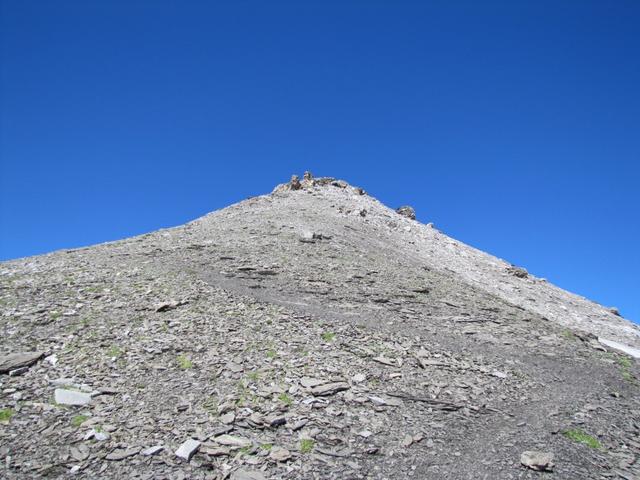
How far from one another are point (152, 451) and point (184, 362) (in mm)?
3704

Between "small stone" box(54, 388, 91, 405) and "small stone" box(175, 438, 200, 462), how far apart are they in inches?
127

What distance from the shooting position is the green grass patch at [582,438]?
10.6 m

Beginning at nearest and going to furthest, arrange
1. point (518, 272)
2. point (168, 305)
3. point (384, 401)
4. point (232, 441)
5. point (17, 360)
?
point (232, 441) < point (384, 401) < point (17, 360) < point (168, 305) < point (518, 272)

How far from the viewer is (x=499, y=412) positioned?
461 inches

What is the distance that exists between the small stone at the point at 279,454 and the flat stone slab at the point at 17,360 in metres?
7.87

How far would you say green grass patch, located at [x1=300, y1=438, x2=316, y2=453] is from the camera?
9.39 metres

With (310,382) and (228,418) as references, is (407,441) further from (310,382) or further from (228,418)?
(228,418)

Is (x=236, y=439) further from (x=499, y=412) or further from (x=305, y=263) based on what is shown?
(x=305, y=263)

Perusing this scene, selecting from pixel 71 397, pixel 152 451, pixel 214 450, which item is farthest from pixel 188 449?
pixel 71 397

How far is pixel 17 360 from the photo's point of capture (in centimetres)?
1211

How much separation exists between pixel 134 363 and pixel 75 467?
154 inches

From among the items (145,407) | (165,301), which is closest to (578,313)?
(165,301)

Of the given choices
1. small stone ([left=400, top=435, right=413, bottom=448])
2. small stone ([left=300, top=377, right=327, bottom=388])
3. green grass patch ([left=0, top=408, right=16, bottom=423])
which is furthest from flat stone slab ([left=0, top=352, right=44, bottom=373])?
small stone ([left=400, top=435, right=413, bottom=448])

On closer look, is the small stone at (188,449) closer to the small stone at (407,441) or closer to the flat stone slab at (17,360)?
the small stone at (407,441)
